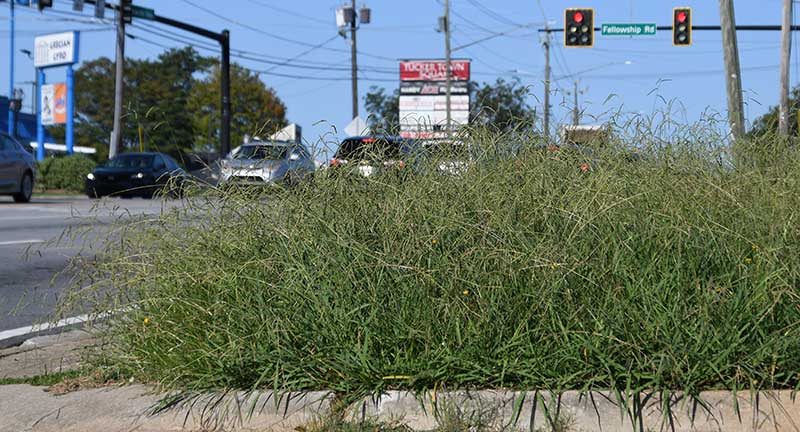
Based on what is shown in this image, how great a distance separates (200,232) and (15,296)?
3.55m

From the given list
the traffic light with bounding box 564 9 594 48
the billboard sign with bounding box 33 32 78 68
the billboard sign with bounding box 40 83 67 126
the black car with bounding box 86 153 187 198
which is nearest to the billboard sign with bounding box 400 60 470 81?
the billboard sign with bounding box 33 32 78 68

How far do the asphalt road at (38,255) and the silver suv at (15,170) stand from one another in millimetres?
4009

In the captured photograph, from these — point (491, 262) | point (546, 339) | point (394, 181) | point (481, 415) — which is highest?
point (394, 181)

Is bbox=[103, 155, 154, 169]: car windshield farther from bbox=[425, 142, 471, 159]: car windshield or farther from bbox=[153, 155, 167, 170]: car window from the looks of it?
bbox=[425, 142, 471, 159]: car windshield

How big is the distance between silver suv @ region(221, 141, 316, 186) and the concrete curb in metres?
1.76

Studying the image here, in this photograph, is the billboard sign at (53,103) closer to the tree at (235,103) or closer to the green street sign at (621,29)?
the tree at (235,103)

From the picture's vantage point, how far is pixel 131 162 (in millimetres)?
29219

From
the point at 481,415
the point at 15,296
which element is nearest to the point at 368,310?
the point at 481,415

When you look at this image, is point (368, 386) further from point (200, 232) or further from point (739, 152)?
point (739, 152)

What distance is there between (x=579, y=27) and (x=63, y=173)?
18178 millimetres

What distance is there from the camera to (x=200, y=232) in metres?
5.37

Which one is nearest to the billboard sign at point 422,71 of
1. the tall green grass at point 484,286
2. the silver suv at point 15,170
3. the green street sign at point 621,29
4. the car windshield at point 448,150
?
the green street sign at point 621,29

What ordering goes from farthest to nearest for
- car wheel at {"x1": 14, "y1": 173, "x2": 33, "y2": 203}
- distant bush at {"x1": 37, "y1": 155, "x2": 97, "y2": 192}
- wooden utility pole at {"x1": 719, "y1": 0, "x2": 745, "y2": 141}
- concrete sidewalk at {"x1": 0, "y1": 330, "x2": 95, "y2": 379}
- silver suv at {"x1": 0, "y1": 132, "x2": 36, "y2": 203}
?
distant bush at {"x1": 37, "y1": 155, "x2": 97, "y2": 192} → car wheel at {"x1": 14, "y1": 173, "x2": 33, "y2": 203} → silver suv at {"x1": 0, "y1": 132, "x2": 36, "y2": 203} → wooden utility pole at {"x1": 719, "y1": 0, "x2": 745, "y2": 141} → concrete sidewalk at {"x1": 0, "y1": 330, "x2": 95, "y2": 379}

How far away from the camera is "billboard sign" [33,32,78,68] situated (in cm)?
6250
